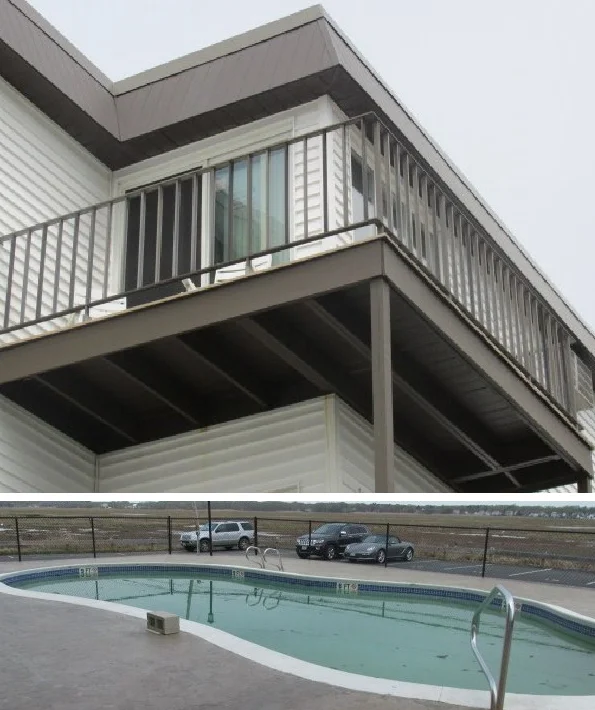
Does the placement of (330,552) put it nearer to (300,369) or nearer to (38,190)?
(300,369)

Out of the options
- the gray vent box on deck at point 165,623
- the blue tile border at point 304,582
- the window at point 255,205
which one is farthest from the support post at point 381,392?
the blue tile border at point 304,582

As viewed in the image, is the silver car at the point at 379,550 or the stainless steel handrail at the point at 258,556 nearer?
the silver car at the point at 379,550

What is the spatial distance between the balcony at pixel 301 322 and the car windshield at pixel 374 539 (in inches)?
72.8

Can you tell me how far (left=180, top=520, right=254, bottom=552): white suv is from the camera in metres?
11.5

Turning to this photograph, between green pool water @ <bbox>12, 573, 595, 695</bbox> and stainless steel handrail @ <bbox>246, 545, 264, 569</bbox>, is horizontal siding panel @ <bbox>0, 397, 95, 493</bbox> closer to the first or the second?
green pool water @ <bbox>12, 573, 595, 695</bbox>

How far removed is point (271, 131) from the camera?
7504 millimetres

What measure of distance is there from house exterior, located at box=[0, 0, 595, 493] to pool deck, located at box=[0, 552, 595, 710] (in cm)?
198

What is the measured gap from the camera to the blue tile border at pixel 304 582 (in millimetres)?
6613

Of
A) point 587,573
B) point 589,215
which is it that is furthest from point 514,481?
point 589,215

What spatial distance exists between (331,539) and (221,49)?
245 inches

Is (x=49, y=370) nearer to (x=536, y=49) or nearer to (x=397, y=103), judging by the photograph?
(x=397, y=103)

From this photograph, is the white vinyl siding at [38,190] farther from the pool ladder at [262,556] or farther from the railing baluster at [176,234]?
the pool ladder at [262,556]

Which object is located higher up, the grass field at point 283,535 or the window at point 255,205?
the window at point 255,205

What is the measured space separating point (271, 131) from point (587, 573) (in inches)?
305
